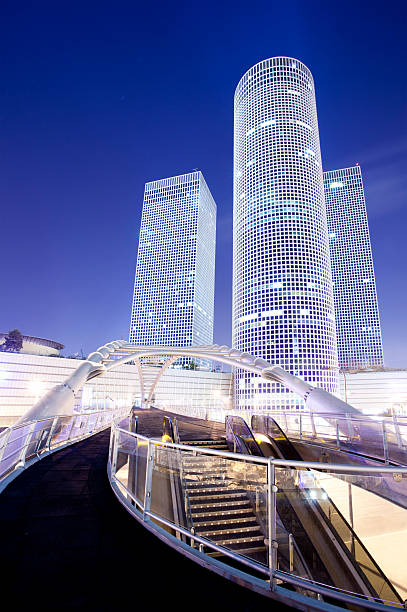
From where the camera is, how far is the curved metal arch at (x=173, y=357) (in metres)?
24.3

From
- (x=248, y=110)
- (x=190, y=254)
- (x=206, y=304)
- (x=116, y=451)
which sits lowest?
(x=116, y=451)

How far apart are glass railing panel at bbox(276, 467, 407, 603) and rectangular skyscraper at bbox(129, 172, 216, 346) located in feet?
482

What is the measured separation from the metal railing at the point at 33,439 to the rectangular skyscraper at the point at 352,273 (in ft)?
470

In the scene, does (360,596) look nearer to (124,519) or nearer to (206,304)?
(124,519)

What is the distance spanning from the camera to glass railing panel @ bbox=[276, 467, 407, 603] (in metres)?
3.45

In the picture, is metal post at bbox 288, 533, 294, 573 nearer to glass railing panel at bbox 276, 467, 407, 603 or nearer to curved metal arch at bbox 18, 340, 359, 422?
glass railing panel at bbox 276, 467, 407, 603

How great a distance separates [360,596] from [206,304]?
18572 centimetres

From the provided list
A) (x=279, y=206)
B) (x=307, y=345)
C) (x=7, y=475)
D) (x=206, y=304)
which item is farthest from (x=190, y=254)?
(x=7, y=475)

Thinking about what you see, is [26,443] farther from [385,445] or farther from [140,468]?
[385,445]

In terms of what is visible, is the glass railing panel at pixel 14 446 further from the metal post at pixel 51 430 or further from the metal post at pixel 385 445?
the metal post at pixel 385 445

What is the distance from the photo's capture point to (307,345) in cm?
9400

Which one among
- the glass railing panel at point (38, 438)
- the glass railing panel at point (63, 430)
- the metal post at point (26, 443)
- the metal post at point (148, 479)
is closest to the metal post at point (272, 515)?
the metal post at point (148, 479)

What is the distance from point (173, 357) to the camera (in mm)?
63438

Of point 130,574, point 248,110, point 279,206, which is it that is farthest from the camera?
point 248,110
